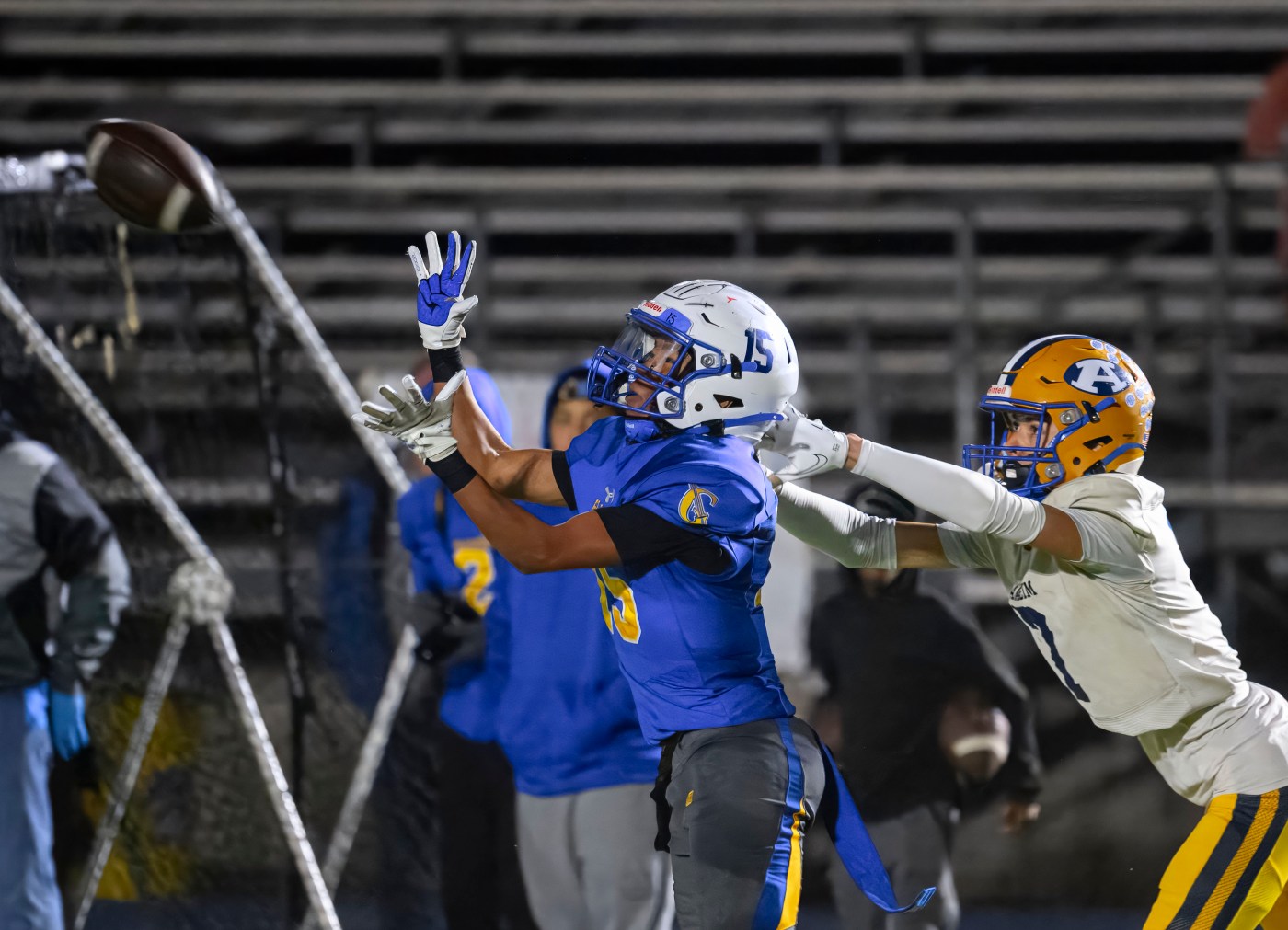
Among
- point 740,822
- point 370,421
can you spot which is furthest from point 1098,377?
point 370,421

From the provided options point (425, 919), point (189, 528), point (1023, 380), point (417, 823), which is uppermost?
point (1023, 380)

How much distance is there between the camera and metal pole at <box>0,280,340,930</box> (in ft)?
9.28

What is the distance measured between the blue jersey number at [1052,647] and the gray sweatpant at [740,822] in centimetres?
45

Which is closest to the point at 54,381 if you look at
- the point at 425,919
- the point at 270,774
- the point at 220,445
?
the point at 220,445

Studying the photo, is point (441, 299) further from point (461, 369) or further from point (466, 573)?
point (466, 573)

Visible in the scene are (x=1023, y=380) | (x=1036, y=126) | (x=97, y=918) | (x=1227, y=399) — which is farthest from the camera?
(x=1036, y=126)

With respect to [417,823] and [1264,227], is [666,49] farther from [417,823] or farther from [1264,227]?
[417,823]

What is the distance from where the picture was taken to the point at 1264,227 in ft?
14.6

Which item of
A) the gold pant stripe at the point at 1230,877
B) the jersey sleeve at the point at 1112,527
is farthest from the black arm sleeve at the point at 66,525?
the gold pant stripe at the point at 1230,877

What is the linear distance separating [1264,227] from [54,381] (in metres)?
3.65

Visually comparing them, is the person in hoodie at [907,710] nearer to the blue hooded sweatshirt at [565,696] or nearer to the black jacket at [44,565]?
the blue hooded sweatshirt at [565,696]

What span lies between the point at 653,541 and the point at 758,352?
327 millimetres

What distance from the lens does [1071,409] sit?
6.58ft

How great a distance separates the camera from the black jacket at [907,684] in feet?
9.35
